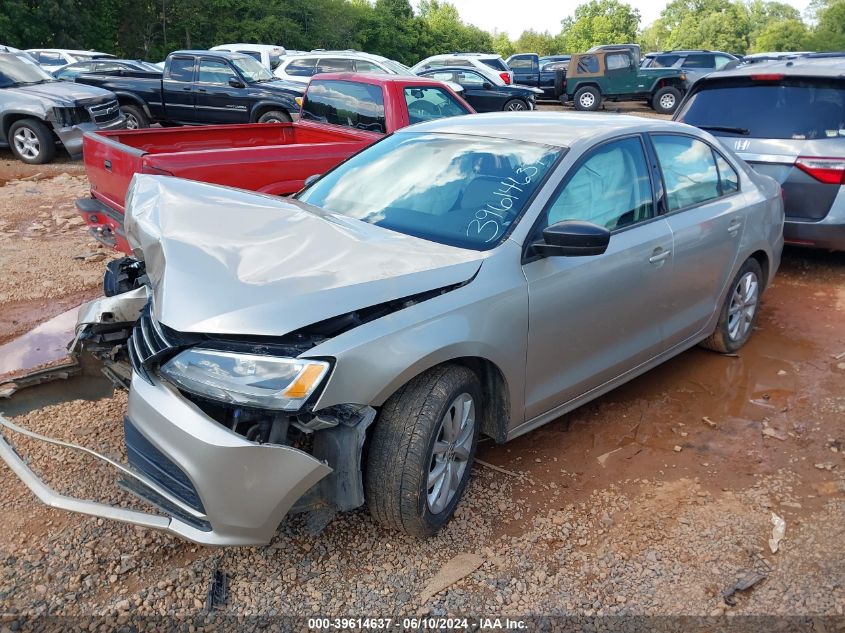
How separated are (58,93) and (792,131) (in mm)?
10494

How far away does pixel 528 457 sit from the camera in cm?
361

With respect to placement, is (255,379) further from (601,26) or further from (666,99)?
(601,26)

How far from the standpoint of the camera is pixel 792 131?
6129 mm

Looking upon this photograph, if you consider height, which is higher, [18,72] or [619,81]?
[18,72]

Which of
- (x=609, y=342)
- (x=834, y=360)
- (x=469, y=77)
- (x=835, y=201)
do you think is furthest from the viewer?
(x=469, y=77)

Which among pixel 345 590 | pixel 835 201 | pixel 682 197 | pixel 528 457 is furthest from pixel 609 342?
pixel 835 201

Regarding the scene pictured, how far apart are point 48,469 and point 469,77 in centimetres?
1739

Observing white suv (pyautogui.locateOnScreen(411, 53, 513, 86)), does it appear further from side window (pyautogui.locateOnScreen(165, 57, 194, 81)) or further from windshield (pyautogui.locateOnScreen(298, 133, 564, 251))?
windshield (pyautogui.locateOnScreen(298, 133, 564, 251))

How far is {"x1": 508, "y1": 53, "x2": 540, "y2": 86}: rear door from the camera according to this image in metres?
26.3

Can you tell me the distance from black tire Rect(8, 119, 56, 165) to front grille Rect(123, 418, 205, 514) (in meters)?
10.3

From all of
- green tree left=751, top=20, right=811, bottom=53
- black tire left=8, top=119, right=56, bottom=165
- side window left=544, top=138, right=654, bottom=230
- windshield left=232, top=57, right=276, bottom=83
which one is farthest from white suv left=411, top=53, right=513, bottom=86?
green tree left=751, top=20, right=811, bottom=53

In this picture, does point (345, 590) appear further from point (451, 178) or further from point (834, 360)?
point (834, 360)

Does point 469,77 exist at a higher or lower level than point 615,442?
higher

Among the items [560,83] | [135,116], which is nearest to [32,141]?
[135,116]
